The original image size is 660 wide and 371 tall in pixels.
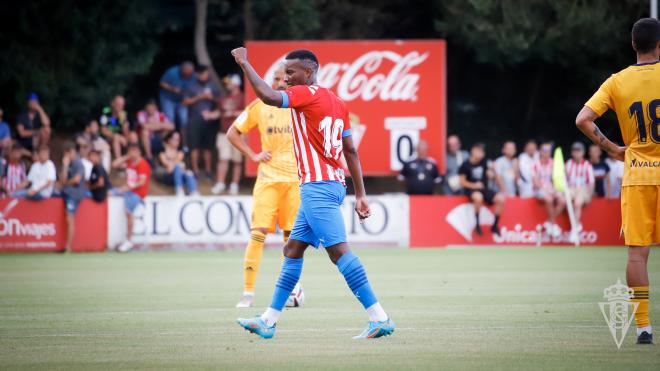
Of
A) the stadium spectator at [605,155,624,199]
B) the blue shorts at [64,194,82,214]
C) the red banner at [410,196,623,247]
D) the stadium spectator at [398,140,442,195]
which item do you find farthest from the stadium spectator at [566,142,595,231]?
the blue shorts at [64,194,82,214]

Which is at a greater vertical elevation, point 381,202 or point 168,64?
point 168,64

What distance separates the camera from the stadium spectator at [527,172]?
2812 cm

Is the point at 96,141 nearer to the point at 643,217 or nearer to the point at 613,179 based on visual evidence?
the point at 613,179

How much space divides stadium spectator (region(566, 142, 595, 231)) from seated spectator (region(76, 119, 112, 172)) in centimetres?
1103

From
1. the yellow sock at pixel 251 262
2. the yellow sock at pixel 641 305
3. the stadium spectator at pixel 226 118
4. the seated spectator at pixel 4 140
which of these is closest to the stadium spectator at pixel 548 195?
the stadium spectator at pixel 226 118

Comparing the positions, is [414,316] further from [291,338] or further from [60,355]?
[60,355]

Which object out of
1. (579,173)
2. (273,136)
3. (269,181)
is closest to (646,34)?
(269,181)

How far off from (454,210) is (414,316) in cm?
1518

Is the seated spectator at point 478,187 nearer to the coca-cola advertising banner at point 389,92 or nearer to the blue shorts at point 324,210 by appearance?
the coca-cola advertising banner at point 389,92

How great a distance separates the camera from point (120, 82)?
3158cm

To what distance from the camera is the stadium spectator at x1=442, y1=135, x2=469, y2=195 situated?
2870cm

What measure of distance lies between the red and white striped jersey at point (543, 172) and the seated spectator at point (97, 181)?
33.2 ft

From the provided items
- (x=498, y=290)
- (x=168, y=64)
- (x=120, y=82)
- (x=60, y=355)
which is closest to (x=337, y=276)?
(x=498, y=290)

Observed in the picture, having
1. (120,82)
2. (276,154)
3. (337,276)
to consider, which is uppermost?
(120,82)
